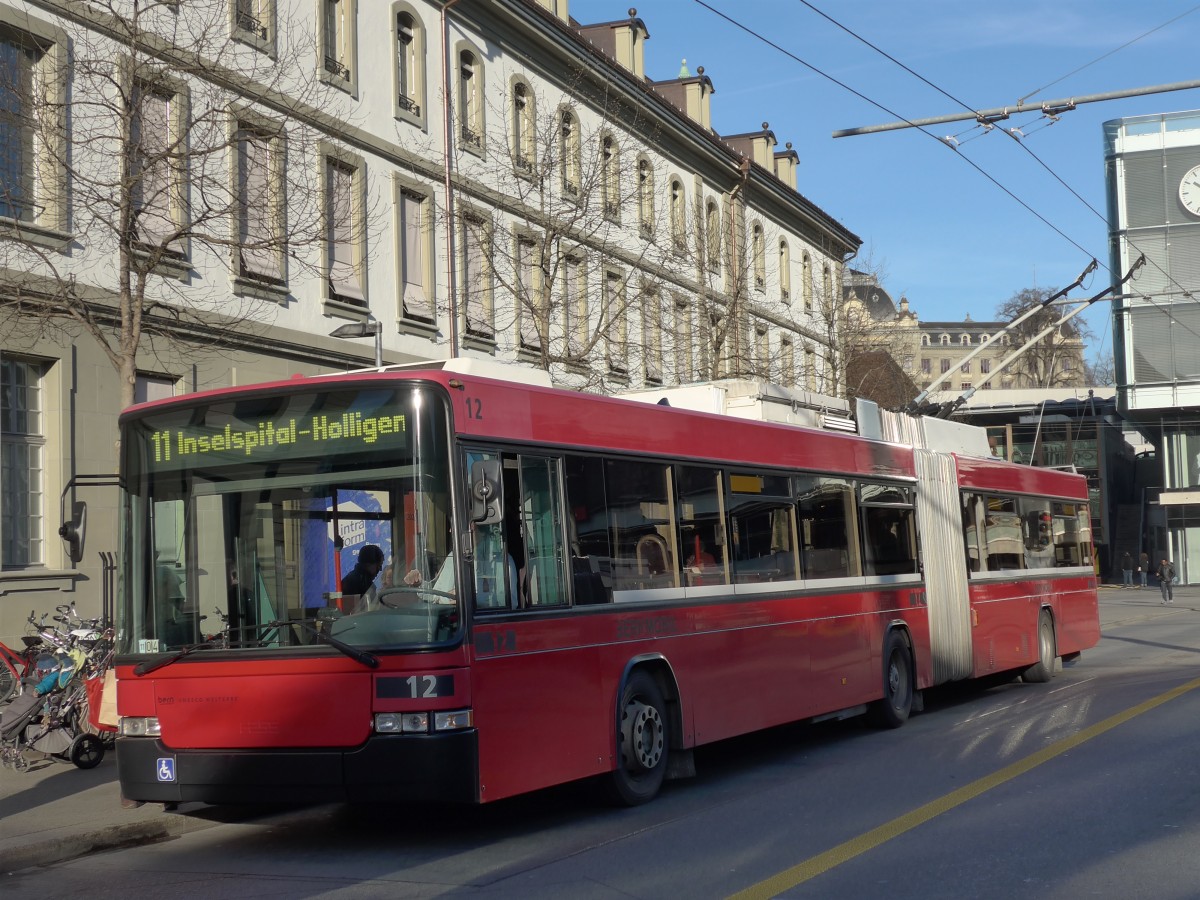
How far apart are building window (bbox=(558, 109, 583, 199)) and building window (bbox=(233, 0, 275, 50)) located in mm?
4771

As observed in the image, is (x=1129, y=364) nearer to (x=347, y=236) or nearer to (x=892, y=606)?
(x=347, y=236)

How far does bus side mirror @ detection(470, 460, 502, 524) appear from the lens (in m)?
7.96

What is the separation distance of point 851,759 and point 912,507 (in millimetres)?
3840

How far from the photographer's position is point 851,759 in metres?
11.9

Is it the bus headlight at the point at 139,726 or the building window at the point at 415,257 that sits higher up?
the building window at the point at 415,257

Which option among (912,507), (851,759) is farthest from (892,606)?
(851,759)

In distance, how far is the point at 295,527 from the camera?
810cm

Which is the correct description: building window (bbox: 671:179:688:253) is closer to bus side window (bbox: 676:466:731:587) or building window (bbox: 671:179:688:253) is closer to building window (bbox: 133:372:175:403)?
building window (bbox: 133:372:175:403)

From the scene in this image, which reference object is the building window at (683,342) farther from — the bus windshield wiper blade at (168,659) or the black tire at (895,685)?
the bus windshield wiper blade at (168,659)

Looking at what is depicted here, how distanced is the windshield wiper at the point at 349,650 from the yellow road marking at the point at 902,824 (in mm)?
2301

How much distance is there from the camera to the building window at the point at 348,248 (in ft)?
71.8

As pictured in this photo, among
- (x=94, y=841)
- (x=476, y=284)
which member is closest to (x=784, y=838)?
(x=94, y=841)

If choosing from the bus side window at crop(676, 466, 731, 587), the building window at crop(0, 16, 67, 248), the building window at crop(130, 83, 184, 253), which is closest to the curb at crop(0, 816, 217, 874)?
the bus side window at crop(676, 466, 731, 587)

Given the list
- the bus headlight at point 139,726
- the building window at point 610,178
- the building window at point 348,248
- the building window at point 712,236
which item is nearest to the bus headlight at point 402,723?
the bus headlight at point 139,726
